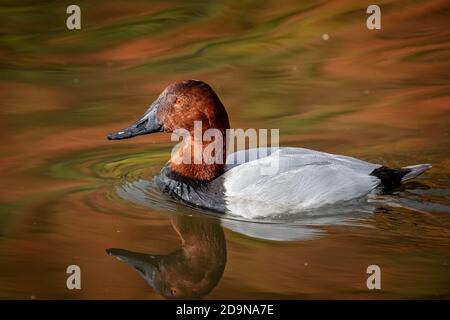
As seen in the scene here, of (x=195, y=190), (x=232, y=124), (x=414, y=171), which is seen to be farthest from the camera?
(x=232, y=124)

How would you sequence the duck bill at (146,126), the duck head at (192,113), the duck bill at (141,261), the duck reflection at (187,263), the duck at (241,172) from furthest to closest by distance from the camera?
the duck bill at (146,126)
the duck head at (192,113)
the duck at (241,172)
the duck bill at (141,261)
the duck reflection at (187,263)

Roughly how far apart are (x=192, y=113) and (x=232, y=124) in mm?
1921

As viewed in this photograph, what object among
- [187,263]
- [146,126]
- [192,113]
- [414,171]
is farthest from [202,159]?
[414,171]

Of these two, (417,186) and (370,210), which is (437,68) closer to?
(417,186)

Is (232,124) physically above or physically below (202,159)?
above

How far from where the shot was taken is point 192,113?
24.7ft

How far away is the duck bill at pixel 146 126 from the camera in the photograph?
766 centimetres

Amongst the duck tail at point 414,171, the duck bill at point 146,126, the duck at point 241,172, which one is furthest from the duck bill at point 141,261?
the duck tail at point 414,171

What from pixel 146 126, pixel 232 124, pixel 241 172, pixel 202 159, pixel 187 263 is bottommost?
pixel 187 263

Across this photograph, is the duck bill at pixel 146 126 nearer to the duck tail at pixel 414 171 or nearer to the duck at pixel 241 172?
the duck at pixel 241 172

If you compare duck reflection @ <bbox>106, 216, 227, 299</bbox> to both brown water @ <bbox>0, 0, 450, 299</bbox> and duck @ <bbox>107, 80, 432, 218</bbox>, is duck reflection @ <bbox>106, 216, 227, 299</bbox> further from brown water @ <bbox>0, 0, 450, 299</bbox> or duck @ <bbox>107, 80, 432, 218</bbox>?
duck @ <bbox>107, 80, 432, 218</bbox>

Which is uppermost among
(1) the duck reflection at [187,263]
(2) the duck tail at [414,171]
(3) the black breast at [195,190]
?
(2) the duck tail at [414,171]

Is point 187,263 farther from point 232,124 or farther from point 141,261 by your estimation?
point 232,124

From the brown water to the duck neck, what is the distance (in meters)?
0.35
